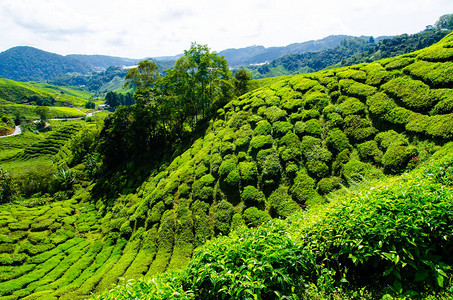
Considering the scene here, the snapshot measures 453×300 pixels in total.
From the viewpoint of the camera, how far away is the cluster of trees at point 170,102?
3017cm

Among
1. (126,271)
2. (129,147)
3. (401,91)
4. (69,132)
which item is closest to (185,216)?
(126,271)

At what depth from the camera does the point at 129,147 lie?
38.8m

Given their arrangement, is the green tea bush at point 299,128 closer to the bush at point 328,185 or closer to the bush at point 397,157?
the bush at point 328,185

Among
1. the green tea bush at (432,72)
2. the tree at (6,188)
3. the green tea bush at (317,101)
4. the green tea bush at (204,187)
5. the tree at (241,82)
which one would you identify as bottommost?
the tree at (6,188)

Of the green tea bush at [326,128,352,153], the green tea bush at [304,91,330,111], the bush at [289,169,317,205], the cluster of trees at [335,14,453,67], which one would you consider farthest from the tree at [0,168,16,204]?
the cluster of trees at [335,14,453,67]

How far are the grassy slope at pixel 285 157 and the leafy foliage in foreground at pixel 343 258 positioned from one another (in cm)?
812

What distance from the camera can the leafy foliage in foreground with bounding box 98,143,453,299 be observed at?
421 cm

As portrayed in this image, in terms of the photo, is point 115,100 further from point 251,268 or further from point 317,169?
point 251,268

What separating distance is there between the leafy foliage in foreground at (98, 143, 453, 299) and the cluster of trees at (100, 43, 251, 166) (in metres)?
27.7

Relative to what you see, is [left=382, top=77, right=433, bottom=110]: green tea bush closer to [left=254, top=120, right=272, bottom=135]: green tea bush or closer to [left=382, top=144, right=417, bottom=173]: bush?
Result: [left=382, top=144, right=417, bottom=173]: bush

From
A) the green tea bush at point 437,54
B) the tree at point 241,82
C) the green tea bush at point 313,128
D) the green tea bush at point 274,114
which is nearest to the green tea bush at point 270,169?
the green tea bush at point 313,128

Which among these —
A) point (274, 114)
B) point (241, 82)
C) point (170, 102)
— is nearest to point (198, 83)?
point (170, 102)

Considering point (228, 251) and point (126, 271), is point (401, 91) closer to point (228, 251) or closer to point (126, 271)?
point (228, 251)

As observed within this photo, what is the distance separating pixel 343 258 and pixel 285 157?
11.1 meters
